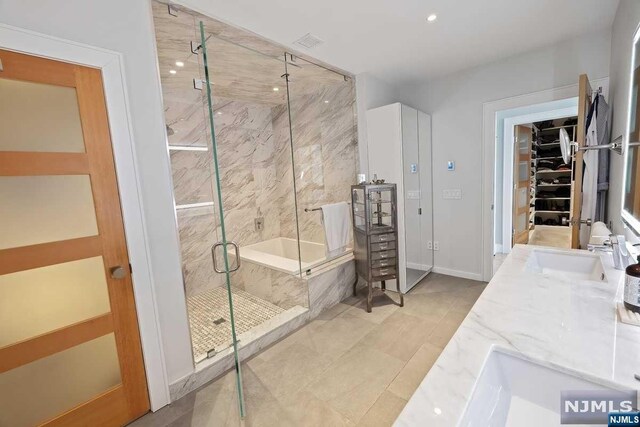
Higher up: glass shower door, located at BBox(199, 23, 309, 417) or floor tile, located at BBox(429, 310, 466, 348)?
glass shower door, located at BBox(199, 23, 309, 417)

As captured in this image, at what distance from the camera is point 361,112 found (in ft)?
10.5

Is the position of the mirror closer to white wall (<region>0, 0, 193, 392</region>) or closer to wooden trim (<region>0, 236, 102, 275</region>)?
white wall (<region>0, 0, 193, 392</region>)

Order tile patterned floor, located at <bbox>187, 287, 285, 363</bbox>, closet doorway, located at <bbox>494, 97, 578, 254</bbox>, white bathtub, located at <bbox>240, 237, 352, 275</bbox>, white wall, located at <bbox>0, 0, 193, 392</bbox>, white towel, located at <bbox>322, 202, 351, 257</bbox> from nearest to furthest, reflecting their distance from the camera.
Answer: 1. white wall, located at <bbox>0, 0, 193, 392</bbox>
2. tile patterned floor, located at <bbox>187, 287, 285, 363</bbox>
3. white bathtub, located at <bbox>240, 237, 352, 275</bbox>
4. white towel, located at <bbox>322, 202, 351, 257</bbox>
5. closet doorway, located at <bbox>494, 97, 578, 254</bbox>

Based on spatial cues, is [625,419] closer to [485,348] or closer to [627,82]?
[485,348]

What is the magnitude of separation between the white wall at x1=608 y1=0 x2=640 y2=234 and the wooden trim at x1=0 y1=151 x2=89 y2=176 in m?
3.09

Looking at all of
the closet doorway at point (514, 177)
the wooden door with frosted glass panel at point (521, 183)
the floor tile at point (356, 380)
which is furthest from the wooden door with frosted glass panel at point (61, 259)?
the wooden door with frosted glass panel at point (521, 183)

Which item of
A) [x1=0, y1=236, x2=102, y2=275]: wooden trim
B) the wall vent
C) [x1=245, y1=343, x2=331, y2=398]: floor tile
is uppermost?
the wall vent

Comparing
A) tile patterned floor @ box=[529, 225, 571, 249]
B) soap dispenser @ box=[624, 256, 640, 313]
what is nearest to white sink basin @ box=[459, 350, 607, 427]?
soap dispenser @ box=[624, 256, 640, 313]

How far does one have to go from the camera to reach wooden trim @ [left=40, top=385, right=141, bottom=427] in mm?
1464

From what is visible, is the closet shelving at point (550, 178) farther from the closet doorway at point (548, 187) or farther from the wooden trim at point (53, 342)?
the wooden trim at point (53, 342)

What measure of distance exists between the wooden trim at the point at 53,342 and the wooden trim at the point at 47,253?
0.36 m

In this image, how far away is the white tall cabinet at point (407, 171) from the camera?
303 cm

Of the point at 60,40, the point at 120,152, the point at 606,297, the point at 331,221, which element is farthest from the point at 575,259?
the point at 60,40

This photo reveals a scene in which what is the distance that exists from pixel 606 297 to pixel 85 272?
2.47 metres
